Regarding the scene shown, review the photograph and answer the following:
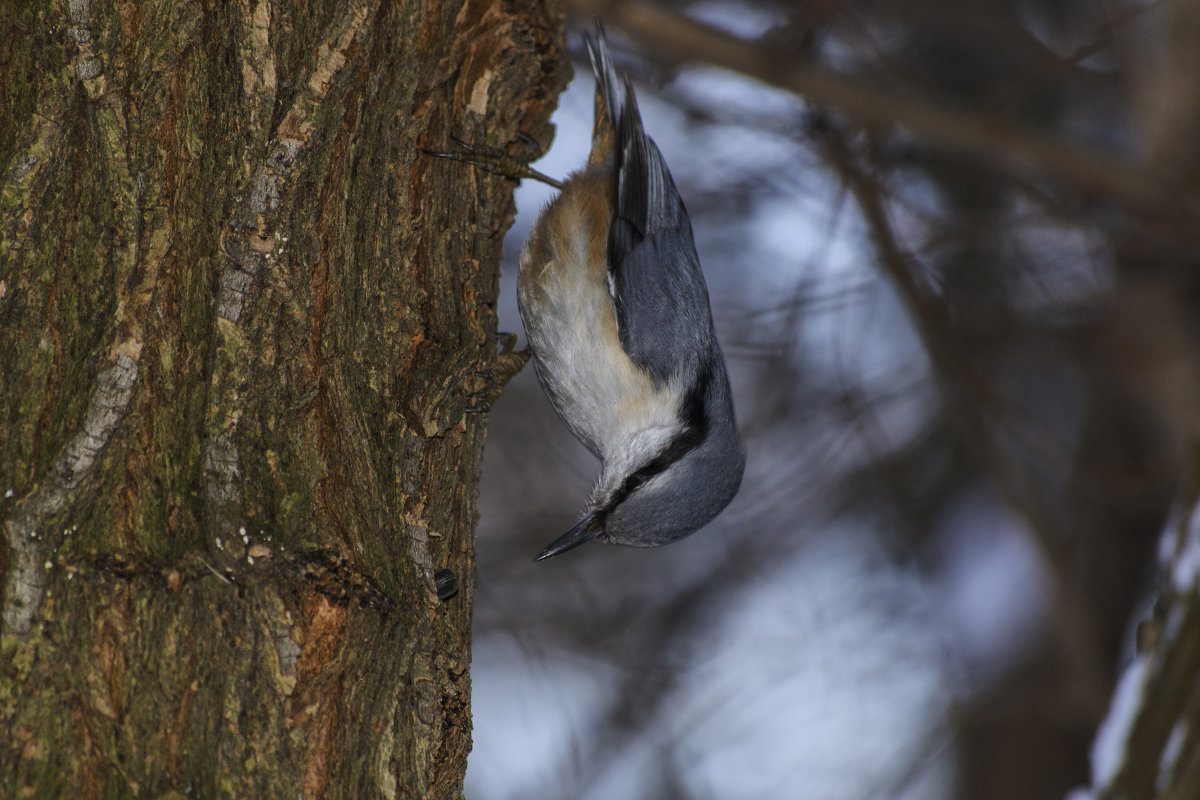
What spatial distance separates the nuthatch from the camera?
2.35 m

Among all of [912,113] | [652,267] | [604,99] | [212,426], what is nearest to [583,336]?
[652,267]

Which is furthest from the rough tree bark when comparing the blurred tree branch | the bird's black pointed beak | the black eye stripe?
the blurred tree branch

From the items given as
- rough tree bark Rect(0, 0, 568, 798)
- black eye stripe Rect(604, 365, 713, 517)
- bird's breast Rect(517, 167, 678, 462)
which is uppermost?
bird's breast Rect(517, 167, 678, 462)

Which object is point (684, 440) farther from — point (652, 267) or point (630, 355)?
point (652, 267)

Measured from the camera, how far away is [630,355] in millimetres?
2457

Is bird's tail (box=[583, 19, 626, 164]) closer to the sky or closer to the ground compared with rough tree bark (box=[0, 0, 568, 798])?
closer to the sky

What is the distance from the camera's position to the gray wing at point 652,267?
2451mm

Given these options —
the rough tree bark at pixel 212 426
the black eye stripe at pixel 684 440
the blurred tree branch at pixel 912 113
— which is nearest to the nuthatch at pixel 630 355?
the black eye stripe at pixel 684 440

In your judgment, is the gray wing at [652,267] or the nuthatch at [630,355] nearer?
the nuthatch at [630,355]

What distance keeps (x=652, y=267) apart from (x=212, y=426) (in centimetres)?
144

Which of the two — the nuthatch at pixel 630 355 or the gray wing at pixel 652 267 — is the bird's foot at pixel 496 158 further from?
the gray wing at pixel 652 267

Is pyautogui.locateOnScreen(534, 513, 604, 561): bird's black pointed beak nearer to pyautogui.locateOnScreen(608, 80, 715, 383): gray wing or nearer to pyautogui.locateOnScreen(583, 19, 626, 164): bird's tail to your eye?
pyautogui.locateOnScreen(608, 80, 715, 383): gray wing

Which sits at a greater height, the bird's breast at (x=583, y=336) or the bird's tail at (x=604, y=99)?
the bird's tail at (x=604, y=99)

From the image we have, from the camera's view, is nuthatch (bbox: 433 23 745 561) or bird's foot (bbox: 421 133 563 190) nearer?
bird's foot (bbox: 421 133 563 190)
